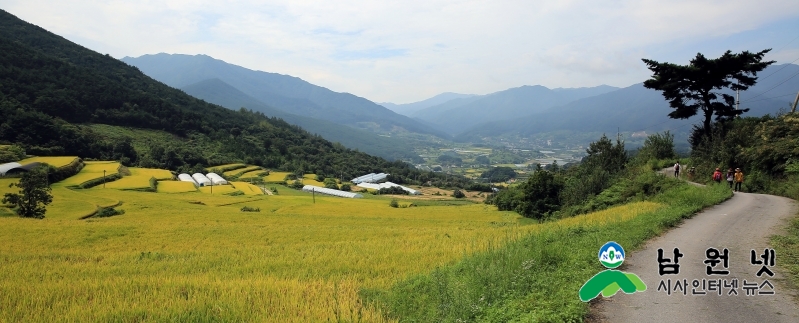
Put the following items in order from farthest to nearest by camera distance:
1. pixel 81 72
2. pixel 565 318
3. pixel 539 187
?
pixel 81 72, pixel 539 187, pixel 565 318

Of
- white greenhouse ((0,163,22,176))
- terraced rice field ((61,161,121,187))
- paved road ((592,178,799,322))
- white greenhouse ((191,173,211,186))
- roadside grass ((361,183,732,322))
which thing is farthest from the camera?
white greenhouse ((191,173,211,186))

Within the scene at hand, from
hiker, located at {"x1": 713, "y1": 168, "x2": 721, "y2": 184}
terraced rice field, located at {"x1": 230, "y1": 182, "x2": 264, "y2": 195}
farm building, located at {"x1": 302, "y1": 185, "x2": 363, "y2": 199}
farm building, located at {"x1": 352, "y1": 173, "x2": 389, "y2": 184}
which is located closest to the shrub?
terraced rice field, located at {"x1": 230, "y1": 182, "x2": 264, "y2": 195}

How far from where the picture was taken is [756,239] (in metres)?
9.23

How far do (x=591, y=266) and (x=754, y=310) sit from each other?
236 cm

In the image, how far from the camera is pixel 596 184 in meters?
30.4

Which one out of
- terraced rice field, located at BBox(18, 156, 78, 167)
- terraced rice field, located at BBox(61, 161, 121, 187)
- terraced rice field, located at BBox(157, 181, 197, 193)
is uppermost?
terraced rice field, located at BBox(18, 156, 78, 167)

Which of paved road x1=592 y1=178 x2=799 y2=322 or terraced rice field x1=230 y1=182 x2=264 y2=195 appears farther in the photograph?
terraced rice field x1=230 y1=182 x2=264 y2=195

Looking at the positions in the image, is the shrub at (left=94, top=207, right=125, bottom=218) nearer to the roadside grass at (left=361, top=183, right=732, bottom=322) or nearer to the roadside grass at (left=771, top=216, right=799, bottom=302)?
the roadside grass at (left=361, top=183, right=732, bottom=322)

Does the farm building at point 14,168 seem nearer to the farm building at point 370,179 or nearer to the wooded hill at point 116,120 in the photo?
the wooded hill at point 116,120

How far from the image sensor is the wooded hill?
70.4 metres

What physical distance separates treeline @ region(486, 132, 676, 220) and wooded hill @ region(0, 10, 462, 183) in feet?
215

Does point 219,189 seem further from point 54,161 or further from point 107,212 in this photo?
point 107,212

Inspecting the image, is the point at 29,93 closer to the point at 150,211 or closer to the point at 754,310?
the point at 150,211

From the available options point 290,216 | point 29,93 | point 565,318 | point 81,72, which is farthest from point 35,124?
point 565,318
